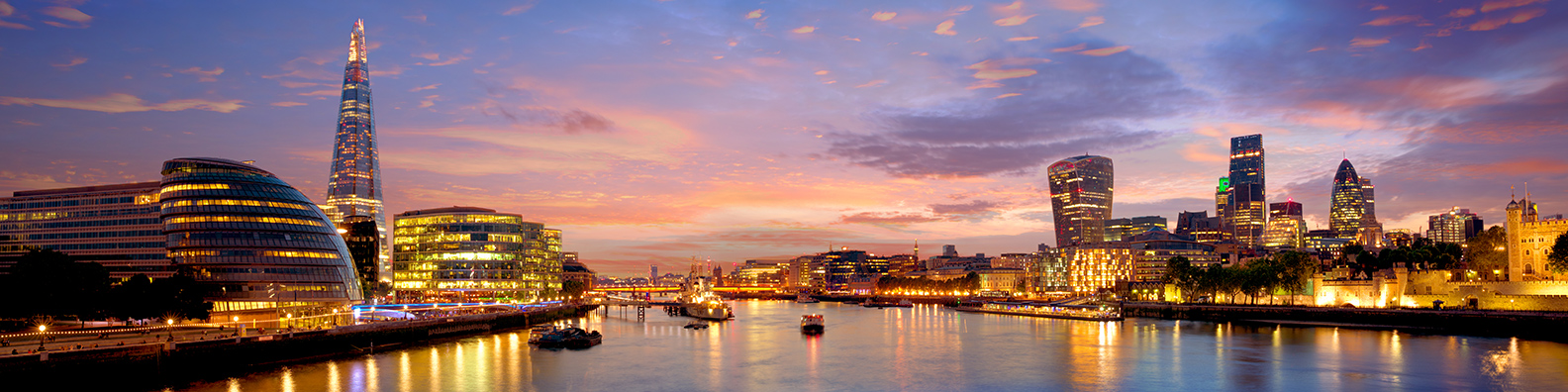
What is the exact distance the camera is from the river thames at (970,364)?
58750 mm

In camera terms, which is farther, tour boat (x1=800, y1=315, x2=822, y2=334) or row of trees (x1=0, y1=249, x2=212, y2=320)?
tour boat (x1=800, y1=315, x2=822, y2=334)

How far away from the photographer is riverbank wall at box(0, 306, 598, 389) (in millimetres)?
51094

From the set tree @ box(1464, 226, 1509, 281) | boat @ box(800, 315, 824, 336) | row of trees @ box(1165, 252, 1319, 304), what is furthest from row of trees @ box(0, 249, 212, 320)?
tree @ box(1464, 226, 1509, 281)

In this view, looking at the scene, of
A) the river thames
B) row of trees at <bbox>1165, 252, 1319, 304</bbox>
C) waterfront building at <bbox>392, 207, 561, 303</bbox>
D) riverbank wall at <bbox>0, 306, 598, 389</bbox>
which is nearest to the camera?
riverbank wall at <bbox>0, 306, 598, 389</bbox>

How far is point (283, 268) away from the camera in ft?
319

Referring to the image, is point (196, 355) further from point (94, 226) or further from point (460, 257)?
point (460, 257)

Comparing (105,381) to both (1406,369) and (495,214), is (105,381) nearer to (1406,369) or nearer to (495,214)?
(1406,369)

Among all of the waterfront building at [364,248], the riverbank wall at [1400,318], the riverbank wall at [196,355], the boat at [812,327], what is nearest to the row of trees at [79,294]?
the riverbank wall at [196,355]

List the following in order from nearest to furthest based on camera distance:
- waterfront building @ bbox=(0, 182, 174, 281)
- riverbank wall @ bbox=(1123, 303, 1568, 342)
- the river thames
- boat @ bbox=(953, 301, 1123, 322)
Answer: the river thames → riverbank wall @ bbox=(1123, 303, 1568, 342) → waterfront building @ bbox=(0, 182, 174, 281) → boat @ bbox=(953, 301, 1123, 322)

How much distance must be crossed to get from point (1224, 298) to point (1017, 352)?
84.3 m

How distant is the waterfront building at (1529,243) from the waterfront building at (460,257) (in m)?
153

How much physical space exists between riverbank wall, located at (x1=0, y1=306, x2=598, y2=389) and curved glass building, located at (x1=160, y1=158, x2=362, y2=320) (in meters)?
12.7

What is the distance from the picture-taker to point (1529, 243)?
113 meters

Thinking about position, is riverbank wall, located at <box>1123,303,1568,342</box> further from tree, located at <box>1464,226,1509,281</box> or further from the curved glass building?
the curved glass building
